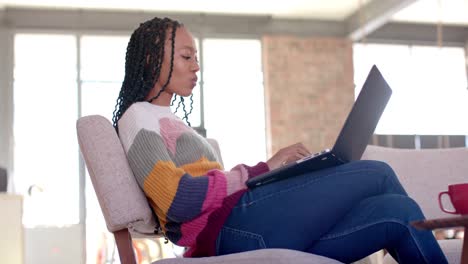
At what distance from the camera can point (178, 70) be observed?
6.26 ft

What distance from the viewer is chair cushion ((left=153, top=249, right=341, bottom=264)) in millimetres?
1462

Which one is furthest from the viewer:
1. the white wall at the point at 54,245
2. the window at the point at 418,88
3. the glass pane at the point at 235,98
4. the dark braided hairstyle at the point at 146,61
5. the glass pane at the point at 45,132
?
the window at the point at 418,88

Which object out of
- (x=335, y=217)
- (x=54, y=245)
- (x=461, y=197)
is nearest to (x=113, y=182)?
(x=335, y=217)

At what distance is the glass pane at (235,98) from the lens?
9.13 meters

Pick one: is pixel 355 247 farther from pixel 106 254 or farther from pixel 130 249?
pixel 106 254

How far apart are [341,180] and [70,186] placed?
24.6 feet

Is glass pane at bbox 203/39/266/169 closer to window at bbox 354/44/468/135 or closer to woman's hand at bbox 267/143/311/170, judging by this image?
window at bbox 354/44/468/135

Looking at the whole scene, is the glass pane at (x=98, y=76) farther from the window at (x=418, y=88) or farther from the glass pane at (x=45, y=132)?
the window at (x=418, y=88)

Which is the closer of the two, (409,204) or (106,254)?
(409,204)

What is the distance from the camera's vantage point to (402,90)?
31.1ft

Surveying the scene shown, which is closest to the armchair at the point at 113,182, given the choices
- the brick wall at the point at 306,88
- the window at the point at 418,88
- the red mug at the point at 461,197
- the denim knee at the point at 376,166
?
the denim knee at the point at 376,166

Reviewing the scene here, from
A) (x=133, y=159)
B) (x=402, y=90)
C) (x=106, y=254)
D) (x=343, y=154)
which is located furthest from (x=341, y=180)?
(x=402, y=90)

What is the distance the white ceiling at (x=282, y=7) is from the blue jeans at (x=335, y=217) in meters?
7.36

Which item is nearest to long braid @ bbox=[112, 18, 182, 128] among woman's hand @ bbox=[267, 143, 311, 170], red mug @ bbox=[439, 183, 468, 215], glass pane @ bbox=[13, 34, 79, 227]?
woman's hand @ bbox=[267, 143, 311, 170]
